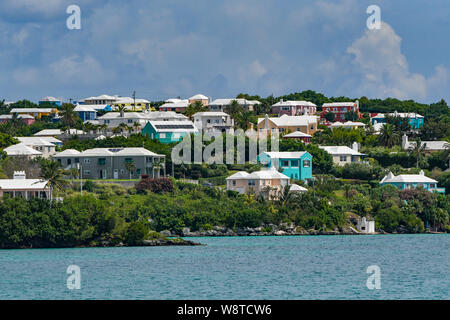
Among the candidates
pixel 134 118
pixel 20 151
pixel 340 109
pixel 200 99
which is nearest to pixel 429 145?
pixel 134 118

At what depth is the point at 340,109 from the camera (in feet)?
523

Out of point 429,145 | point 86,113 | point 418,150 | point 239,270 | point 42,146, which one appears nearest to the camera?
point 239,270

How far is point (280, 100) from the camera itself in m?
160

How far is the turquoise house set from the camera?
331ft

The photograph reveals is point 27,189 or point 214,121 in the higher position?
point 214,121

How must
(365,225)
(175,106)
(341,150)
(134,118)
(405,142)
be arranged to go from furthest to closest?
1. (175,106)
2. (134,118)
3. (405,142)
4. (341,150)
5. (365,225)

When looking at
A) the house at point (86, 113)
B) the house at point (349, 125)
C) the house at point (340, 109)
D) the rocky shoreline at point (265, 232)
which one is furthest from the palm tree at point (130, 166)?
the house at point (340, 109)

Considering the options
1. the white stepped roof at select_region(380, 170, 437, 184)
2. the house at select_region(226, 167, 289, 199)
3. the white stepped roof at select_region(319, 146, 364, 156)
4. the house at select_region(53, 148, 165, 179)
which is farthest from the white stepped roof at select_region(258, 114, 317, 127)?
the house at select_region(226, 167, 289, 199)

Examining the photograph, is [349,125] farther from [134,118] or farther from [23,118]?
[23,118]

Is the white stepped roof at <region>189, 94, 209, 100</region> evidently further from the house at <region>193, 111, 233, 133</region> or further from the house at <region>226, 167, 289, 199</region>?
the house at <region>226, 167, 289, 199</region>

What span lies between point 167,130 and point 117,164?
958 inches
